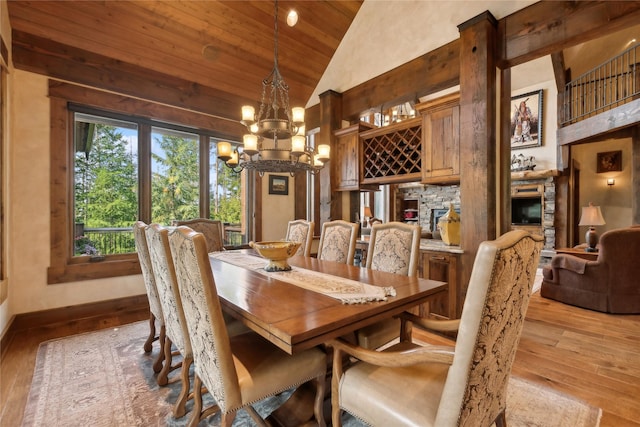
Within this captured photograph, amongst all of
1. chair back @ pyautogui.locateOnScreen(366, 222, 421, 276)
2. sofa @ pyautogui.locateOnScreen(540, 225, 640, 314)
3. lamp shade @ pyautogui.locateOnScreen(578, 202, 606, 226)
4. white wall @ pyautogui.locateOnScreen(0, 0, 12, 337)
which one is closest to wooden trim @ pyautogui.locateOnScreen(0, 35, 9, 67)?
white wall @ pyautogui.locateOnScreen(0, 0, 12, 337)

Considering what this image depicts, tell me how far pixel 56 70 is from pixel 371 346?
4126 mm

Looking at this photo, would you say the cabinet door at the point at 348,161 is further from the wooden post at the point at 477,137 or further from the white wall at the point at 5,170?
the white wall at the point at 5,170

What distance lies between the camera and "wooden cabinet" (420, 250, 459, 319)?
281 centimetres

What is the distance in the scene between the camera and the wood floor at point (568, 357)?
1.80 metres

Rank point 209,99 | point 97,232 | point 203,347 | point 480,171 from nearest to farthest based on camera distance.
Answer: point 203,347 < point 480,171 < point 97,232 < point 209,99

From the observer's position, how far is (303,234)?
3215 millimetres

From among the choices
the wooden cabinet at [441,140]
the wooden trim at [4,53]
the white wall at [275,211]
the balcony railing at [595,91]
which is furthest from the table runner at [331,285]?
the balcony railing at [595,91]

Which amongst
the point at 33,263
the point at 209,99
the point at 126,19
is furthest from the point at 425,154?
the point at 33,263

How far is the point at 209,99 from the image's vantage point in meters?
4.17

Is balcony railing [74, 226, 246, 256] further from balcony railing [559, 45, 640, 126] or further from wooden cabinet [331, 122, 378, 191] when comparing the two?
balcony railing [559, 45, 640, 126]

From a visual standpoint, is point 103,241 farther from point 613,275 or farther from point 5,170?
point 613,275

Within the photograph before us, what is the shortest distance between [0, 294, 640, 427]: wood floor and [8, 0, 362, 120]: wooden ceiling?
9.06ft

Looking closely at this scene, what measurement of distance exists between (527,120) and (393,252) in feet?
22.3

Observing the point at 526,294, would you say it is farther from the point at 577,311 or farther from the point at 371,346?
the point at 577,311
